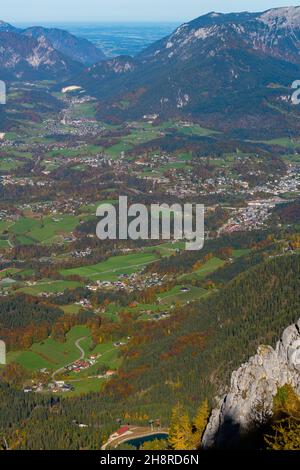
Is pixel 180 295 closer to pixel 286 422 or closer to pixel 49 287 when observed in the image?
→ pixel 49 287

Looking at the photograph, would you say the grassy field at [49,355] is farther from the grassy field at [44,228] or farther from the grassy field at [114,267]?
the grassy field at [44,228]

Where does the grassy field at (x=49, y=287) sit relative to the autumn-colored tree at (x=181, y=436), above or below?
below

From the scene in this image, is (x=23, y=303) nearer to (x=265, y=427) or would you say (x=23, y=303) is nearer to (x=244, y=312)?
(x=244, y=312)

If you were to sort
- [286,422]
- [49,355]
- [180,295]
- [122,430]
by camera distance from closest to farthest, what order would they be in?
[286,422], [122,430], [49,355], [180,295]

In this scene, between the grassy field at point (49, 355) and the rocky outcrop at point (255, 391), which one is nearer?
the rocky outcrop at point (255, 391)

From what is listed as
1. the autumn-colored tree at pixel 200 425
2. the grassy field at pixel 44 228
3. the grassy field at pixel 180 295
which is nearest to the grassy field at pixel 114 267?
the grassy field at pixel 180 295

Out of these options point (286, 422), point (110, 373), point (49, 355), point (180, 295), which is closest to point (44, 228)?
point (180, 295)

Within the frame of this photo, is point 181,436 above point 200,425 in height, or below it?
above

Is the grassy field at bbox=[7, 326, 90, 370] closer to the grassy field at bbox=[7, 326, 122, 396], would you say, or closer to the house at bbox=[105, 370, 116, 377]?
the grassy field at bbox=[7, 326, 122, 396]
